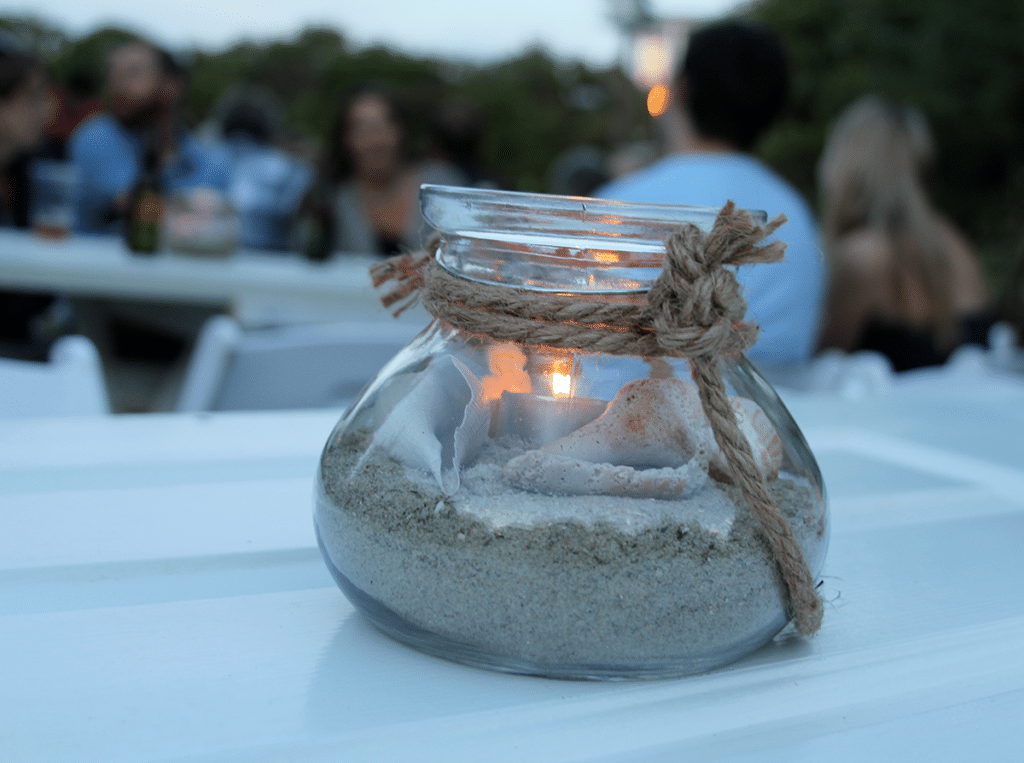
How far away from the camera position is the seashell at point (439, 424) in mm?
471

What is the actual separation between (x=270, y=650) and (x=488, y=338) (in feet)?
0.64

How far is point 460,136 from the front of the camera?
15.9 ft

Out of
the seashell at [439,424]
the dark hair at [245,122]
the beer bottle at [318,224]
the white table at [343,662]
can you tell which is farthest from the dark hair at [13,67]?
the seashell at [439,424]

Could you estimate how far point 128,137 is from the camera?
411 cm

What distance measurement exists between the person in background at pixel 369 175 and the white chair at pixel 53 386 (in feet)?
9.27

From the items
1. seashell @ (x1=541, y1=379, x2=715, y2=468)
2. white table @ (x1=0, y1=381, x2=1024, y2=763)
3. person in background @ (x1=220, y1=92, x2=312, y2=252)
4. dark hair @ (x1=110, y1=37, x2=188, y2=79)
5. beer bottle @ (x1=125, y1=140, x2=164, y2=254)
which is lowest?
person in background @ (x1=220, y1=92, x2=312, y2=252)

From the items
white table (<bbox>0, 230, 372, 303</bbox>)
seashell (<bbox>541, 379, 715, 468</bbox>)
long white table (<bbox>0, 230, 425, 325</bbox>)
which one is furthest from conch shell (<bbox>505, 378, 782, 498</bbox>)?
white table (<bbox>0, 230, 372, 303</bbox>)

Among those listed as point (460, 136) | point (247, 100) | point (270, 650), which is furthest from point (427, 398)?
point (247, 100)

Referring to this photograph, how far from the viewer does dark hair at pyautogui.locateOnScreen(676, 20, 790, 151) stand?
2373mm

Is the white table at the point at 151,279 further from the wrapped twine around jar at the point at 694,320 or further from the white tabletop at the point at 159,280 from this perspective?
the wrapped twine around jar at the point at 694,320

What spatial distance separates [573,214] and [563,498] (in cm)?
14

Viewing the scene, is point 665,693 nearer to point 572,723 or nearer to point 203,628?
point 572,723

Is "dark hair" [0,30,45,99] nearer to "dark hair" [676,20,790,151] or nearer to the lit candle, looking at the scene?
"dark hair" [676,20,790,151]

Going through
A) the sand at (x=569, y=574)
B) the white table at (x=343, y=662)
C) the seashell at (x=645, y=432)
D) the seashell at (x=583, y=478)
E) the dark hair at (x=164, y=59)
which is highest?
the seashell at (x=645, y=432)
